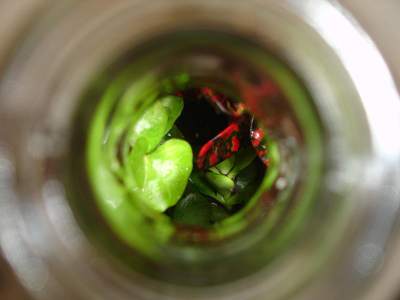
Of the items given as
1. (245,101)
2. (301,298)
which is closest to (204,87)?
(245,101)

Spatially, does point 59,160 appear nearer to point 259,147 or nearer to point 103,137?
point 103,137

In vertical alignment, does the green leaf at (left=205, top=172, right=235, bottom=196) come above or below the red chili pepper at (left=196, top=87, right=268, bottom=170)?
below

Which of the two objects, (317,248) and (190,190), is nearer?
(317,248)

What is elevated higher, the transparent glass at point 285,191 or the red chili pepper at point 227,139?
the red chili pepper at point 227,139

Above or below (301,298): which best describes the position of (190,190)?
above

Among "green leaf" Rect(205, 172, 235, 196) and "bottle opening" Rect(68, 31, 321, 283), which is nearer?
"bottle opening" Rect(68, 31, 321, 283)

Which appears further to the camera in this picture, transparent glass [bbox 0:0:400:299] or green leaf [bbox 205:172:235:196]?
green leaf [bbox 205:172:235:196]

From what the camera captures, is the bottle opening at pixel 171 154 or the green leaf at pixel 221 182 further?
the green leaf at pixel 221 182
